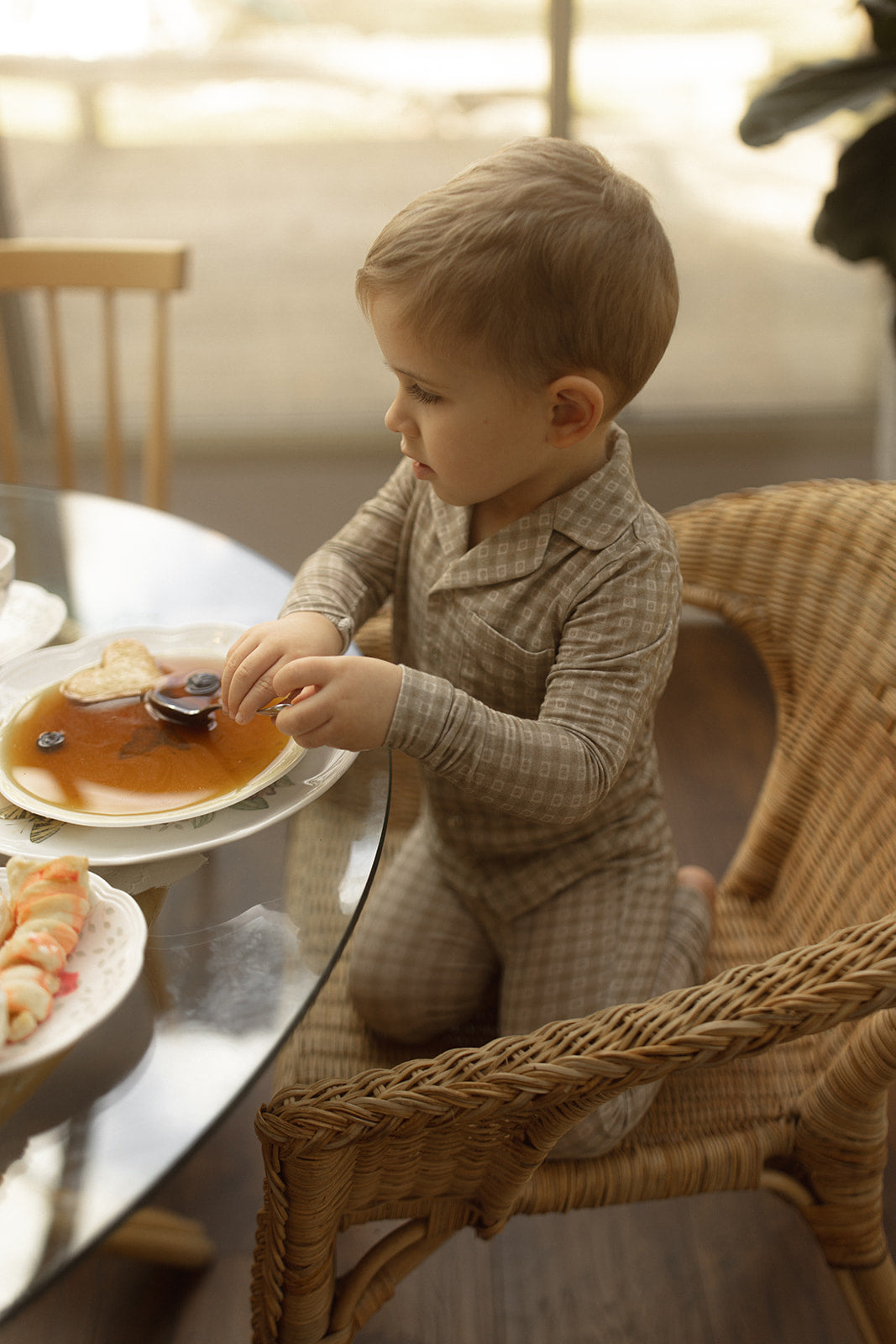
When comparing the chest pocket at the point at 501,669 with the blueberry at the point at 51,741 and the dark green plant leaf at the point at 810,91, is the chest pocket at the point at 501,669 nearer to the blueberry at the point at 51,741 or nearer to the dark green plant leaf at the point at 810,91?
the blueberry at the point at 51,741

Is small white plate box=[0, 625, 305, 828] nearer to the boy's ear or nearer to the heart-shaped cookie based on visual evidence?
the heart-shaped cookie

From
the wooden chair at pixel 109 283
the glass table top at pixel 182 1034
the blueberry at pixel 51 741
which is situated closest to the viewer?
the glass table top at pixel 182 1034

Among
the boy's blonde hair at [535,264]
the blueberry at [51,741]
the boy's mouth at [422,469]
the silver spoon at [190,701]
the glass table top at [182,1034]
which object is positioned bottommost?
the glass table top at [182,1034]

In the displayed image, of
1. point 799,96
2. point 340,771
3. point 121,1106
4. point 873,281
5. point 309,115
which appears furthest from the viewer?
point 873,281

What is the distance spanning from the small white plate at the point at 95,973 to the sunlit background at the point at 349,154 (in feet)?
5.77

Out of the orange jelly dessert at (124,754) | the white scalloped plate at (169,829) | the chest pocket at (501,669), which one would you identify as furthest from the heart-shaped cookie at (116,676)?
the chest pocket at (501,669)

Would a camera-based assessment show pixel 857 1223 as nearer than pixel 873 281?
Yes

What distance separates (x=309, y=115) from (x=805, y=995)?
1939 millimetres

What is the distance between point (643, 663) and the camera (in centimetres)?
82

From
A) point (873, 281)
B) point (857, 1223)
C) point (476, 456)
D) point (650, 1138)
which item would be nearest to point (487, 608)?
point (476, 456)

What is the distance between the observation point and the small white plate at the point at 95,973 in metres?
0.57

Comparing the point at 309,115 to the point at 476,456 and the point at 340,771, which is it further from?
the point at 340,771

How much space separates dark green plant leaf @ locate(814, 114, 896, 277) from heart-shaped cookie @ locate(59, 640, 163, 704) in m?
1.42

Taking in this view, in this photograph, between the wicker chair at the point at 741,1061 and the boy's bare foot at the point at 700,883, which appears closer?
the wicker chair at the point at 741,1061
